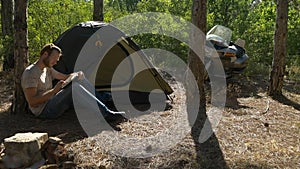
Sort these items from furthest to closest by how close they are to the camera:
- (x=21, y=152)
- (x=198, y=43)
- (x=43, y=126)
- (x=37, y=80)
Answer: (x=198, y=43) < (x=43, y=126) < (x=37, y=80) < (x=21, y=152)

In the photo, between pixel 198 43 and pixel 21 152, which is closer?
pixel 21 152

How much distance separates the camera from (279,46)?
752 centimetres

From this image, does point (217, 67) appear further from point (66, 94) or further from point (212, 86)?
point (66, 94)

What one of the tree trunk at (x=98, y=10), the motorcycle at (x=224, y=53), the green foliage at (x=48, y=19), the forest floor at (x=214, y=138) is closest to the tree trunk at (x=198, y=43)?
the forest floor at (x=214, y=138)

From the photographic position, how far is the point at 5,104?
247 inches

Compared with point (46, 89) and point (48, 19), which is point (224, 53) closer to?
point (46, 89)

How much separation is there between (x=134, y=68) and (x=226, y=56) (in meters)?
2.98

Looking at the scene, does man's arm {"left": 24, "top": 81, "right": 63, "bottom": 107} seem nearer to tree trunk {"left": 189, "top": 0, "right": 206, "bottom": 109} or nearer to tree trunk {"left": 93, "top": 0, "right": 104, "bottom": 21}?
tree trunk {"left": 189, "top": 0, "right": 206, "bottom": 109}

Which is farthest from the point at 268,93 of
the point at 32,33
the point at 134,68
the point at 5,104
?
the point at 32,33

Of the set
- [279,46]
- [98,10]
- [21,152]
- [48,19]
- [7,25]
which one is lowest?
[21,152]

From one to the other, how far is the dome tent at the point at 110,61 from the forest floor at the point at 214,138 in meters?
0.68

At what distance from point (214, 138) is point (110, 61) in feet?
8.63

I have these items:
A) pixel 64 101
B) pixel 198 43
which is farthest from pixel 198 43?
pixel 64 101

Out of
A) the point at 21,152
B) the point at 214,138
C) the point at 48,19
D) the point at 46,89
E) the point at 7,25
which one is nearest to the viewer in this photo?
the point at 21,152
